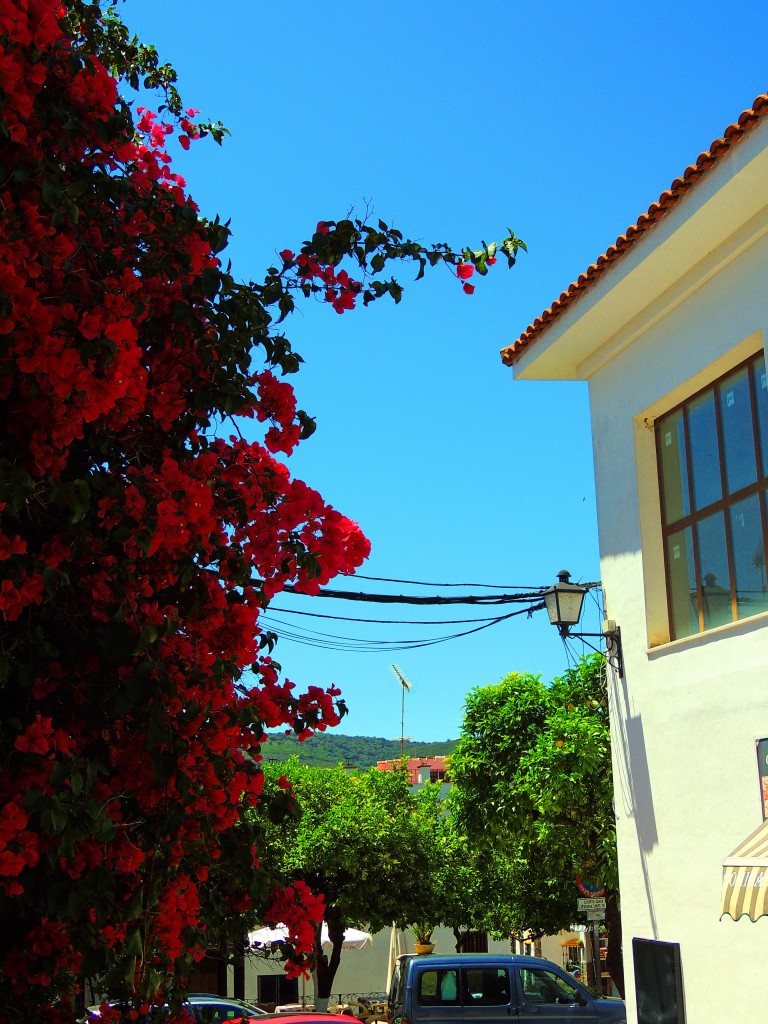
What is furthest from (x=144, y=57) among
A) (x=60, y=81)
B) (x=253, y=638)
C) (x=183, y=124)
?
(x=253, y=638)

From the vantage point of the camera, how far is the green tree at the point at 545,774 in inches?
557

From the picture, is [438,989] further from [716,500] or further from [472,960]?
[716,500]

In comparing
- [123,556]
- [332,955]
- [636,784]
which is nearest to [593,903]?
[636,784]

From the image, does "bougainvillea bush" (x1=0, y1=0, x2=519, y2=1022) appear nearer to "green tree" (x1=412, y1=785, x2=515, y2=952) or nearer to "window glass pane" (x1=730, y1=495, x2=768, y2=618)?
"window glass pane" (x1=730, y1=495, x2=768, y2=618)

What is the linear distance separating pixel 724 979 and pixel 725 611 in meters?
2.69

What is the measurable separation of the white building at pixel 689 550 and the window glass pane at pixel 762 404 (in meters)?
0.01

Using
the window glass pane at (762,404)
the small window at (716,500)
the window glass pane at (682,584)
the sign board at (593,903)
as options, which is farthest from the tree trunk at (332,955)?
the window glass pane at (762,404)

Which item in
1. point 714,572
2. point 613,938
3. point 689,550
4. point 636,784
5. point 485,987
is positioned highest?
point 689,550

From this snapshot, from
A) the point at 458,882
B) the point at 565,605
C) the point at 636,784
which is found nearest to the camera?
the point at 636,784

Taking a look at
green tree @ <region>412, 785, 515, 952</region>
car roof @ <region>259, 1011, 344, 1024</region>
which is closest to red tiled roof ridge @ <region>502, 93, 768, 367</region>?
car roof @ <region>259, 1011, 344, 1024</region>

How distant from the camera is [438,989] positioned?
1777cm

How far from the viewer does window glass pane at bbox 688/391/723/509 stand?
895cm

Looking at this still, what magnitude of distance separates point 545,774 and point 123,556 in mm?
11750

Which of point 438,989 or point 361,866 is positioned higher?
point 361,866
